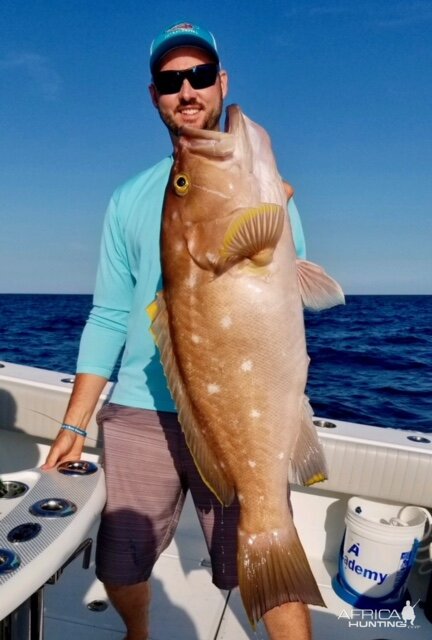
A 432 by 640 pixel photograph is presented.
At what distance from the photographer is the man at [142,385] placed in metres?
2.31

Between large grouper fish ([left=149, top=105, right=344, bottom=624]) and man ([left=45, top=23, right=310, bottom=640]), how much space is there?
0.46m

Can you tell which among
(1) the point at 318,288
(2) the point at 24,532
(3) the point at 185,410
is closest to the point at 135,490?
(3) the point at 185,410

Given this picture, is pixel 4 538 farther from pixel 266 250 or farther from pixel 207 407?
pixel 266 250

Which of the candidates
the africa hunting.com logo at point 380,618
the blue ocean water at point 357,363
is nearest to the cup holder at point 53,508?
the africa hunting.com logo at point 380,618

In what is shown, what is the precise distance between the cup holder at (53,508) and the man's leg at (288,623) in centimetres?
104

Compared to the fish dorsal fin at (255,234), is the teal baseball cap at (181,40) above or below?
above

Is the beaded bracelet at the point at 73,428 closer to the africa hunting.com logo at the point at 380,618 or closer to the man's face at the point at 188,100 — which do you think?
the man's face at the point at 188,100

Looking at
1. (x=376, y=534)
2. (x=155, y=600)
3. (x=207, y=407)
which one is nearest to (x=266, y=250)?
(x=207, y=407)

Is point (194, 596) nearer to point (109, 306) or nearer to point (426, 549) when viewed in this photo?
point (426, 549)

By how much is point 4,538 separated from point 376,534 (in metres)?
2.45

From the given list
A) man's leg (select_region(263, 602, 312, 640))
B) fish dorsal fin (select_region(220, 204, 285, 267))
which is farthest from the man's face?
man's leg (select_region(263, 602, 312, 640))

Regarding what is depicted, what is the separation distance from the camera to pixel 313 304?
1.84 meters

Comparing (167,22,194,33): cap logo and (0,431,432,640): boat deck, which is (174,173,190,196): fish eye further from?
(0,431,432,640): boat deck

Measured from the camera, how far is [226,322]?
177cm
